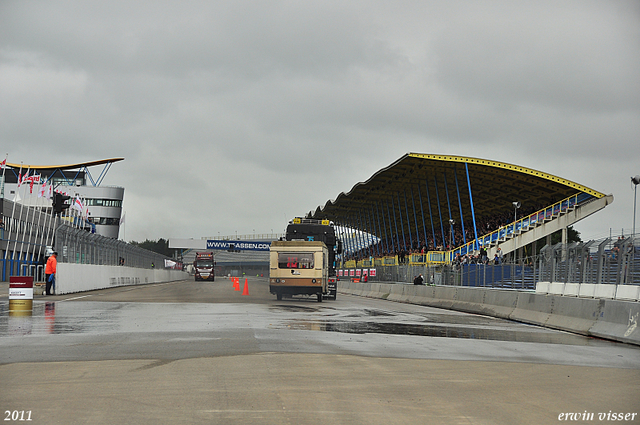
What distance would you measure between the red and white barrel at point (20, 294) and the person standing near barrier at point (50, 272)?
1029cm

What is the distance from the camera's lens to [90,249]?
41406 mm

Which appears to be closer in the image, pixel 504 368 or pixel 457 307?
pixel 504 368

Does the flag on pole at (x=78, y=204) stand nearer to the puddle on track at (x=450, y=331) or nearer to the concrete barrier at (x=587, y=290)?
the puddle on track at (x=450, y=331)

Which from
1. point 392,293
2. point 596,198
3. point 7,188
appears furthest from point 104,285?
point 7,188

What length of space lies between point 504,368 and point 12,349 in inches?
292

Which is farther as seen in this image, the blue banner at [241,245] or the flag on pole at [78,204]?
the blue banner at [241,245]

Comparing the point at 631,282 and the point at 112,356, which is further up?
the point at 631,282

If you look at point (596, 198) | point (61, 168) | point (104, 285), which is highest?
point (61, 168)

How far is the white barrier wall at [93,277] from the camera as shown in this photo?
34531 millimetres

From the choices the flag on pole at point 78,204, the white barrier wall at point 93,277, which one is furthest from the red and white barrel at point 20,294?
the flag on pole at point 78,204

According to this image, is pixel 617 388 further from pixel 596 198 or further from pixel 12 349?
pixel 596 198

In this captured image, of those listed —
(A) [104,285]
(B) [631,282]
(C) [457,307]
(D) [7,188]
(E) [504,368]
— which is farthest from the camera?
(D) [7,188]

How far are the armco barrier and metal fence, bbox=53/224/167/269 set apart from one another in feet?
57.3

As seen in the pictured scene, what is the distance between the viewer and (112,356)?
1033 centimetres
